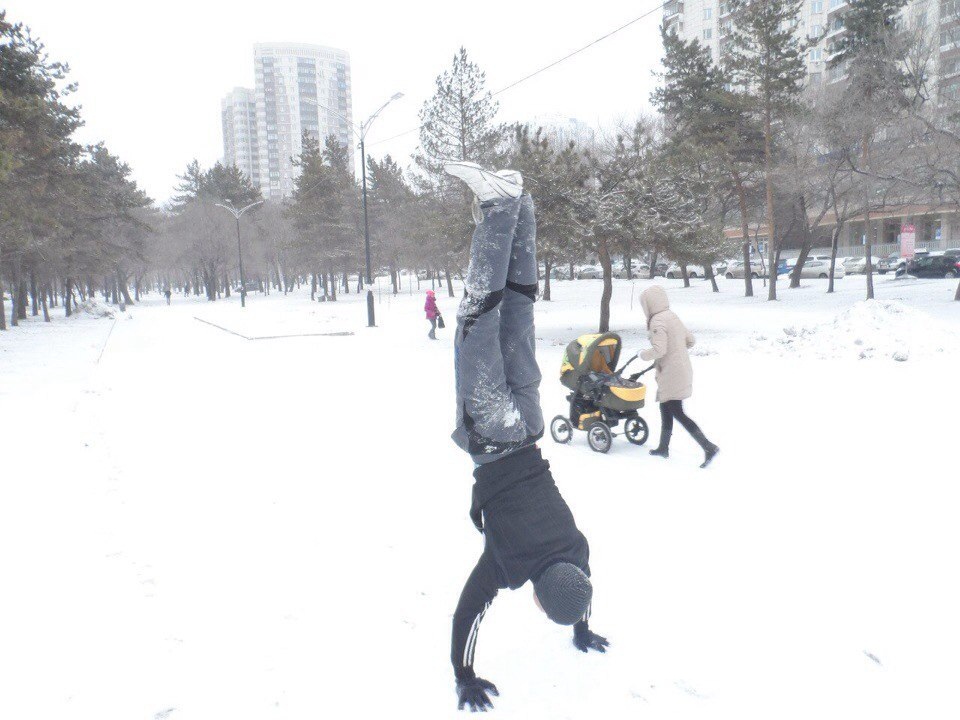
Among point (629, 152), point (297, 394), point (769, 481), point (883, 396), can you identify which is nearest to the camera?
point (769, 481)

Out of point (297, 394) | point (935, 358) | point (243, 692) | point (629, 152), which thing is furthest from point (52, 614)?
point (629, 152)

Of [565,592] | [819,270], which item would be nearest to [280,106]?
[819,270]

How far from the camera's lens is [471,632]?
283cm

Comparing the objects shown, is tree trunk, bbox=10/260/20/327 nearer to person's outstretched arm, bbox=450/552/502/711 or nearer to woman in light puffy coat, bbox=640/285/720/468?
woman in light puffy coat, bbox=640/285/720/468

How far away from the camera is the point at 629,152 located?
18016 mm

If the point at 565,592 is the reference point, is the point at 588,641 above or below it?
Result: below

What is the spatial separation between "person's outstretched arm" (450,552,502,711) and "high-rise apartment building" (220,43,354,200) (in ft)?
464

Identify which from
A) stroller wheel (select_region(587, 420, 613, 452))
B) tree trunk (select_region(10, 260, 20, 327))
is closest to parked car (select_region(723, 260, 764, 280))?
tree trunk (select_region(10, 260, 20, 327))

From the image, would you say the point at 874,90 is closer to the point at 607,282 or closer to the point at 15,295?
the point at 607,282

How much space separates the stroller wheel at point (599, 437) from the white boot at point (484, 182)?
196 inches

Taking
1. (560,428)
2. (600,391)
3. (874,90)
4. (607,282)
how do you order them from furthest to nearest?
(874,90)
(607,282)
(560,428)
(600,391)

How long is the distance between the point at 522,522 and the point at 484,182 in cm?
127

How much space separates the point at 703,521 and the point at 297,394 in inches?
307

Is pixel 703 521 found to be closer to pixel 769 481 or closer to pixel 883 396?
pixel 769 481
